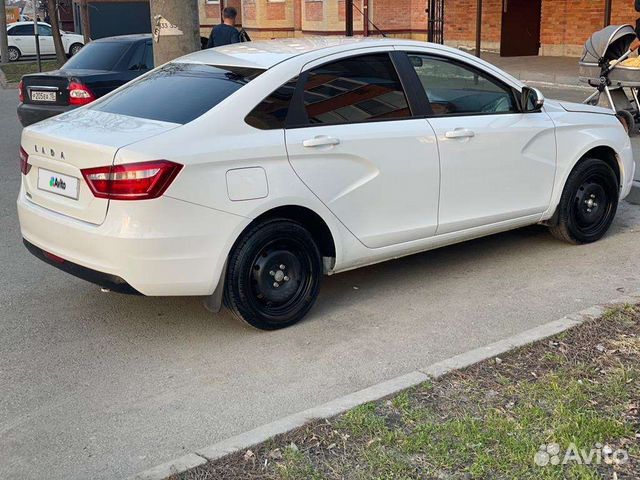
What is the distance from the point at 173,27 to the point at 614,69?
574 cm

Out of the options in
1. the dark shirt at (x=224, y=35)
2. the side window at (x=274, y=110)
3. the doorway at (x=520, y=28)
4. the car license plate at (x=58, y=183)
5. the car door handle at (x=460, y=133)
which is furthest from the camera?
the doorway at (x=520, y=28)

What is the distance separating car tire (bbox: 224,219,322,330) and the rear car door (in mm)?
34195

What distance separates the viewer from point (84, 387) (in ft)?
14.4

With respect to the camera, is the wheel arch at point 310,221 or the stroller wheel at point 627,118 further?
the stroller wheel at point 627,118

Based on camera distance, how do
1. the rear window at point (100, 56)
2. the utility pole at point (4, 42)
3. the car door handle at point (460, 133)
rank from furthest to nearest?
1. the utility pole at point (4, 42)
2. the rear window at point (100, 56)
3. the car door handle at point (460, 133)

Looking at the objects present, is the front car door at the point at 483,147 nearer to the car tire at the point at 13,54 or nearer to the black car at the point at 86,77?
the black car at the point at 86,77

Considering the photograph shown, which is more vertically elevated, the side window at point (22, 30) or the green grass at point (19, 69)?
the side window at point (22, 30)

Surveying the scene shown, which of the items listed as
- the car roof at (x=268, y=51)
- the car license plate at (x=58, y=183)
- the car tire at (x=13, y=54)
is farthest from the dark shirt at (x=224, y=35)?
the car tire at (x=13, y=54)

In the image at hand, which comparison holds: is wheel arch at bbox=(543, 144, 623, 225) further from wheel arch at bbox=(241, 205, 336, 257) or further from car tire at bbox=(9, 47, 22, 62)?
car tire at bbox=(9, 47, 22, 62)

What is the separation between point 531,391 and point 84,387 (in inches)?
92.1

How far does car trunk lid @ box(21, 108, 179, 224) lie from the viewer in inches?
179

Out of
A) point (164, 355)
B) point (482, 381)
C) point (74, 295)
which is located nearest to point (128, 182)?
point (164, 355)

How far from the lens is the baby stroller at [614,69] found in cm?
1031

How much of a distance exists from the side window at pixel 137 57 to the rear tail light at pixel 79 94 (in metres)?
0.78
